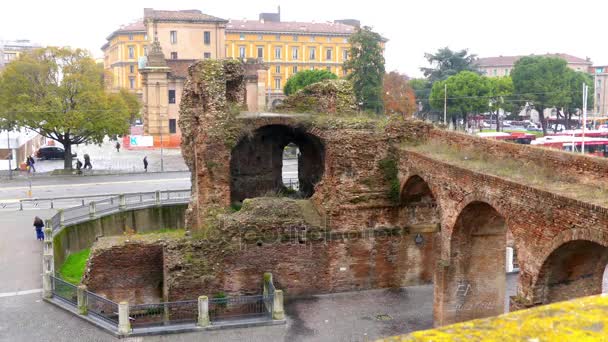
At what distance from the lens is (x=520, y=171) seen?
13.7m

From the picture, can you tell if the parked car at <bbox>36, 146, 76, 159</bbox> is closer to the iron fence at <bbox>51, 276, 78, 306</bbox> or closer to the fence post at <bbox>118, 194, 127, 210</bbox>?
the fence post at <bbox>118, 194, 127, 210</bbox>

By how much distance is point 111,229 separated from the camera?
25.7m

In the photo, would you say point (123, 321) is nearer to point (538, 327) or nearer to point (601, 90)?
point (538, 327)

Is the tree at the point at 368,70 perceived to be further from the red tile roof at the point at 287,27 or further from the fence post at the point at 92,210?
the fence post at the point at 92,210

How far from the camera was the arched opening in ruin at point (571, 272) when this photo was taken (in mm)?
11694

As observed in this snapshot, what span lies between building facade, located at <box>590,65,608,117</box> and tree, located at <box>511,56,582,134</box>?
2105 centimetres

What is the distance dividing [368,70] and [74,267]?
3773 cm

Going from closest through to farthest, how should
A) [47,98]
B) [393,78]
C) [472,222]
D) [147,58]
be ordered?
[472,222] < [47,98] < [147,58] < [393,78]

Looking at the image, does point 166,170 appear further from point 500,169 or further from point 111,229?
point 500,169

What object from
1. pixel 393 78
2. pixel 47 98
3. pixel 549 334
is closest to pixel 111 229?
pixel 47 98

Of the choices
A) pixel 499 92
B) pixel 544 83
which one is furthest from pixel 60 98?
pixel 544 83

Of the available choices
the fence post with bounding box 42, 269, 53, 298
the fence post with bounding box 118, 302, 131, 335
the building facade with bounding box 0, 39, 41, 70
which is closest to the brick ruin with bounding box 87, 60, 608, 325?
the fence post with bounding box 42, 269, 53, 298

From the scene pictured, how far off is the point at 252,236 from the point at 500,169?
25.0ft

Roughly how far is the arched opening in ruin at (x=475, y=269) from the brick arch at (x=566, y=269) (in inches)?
131
